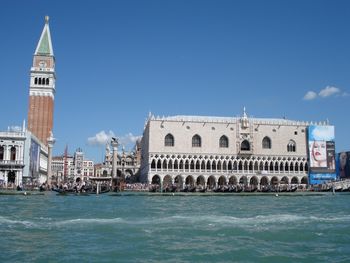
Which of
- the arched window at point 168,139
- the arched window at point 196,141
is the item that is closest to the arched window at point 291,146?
the arched window at point 196,141

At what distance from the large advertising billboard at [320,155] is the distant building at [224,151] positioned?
0.94 metres

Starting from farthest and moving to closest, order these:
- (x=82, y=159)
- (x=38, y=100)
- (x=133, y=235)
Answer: (x=82, y=159)
(x=38, y=100)
(x=133, y=235)

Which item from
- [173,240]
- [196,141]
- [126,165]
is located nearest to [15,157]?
[196,141]

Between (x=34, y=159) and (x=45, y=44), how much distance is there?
27.2 m

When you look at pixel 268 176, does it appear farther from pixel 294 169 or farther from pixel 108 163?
pixel 108 163

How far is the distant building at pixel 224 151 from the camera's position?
58156 millimetres

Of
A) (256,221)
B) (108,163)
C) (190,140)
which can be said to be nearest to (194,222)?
(256,221)

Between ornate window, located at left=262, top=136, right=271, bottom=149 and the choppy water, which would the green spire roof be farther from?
the choppy water

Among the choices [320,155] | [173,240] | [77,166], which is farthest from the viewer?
[77,166]

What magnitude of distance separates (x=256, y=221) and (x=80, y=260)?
8080 millimetres

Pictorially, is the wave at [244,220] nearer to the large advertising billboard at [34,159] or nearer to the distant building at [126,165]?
the large advertising billboard at [34,159]

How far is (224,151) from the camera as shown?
195 feet

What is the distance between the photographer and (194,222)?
1559 centimetres

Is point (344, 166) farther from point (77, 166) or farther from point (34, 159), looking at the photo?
point (77, 166)
